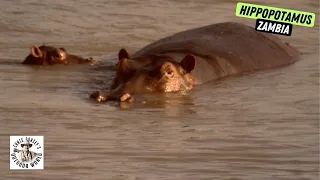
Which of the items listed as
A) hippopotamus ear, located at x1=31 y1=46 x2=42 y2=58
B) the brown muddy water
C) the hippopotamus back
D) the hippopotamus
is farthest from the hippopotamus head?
hippopotamus ear, located at x1=31 y1=46 x2=42 y2=58

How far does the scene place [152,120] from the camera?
7254 millimetres

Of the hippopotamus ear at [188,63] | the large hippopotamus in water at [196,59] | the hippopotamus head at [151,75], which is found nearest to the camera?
the hippopotamus head at [151,75]

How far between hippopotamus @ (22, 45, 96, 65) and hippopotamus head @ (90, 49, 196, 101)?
1319 mm

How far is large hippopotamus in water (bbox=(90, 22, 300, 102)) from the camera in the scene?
26.6 ft

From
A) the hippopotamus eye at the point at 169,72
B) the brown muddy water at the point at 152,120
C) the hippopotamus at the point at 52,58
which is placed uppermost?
the hippopotamus at the point at 52,58

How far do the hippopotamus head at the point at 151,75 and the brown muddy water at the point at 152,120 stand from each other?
15 centimetres

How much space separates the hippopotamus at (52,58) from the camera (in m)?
9.61

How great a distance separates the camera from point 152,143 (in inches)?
258

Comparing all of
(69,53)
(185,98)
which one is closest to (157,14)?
(69,53)

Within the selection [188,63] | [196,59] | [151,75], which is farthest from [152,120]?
[196,59]

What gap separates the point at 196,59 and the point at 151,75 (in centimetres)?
85

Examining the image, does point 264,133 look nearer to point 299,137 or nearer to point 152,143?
point 299,137

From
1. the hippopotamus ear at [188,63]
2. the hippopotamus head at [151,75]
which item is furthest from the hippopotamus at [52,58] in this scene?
the hippopotamus ear at [188,63]

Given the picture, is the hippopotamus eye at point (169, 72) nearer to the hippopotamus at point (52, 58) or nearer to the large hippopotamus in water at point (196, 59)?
the large hippopotamus in water at point (196, 59)
